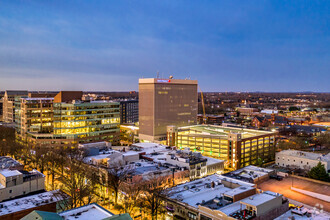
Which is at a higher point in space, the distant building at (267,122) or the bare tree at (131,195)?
the distant building at (267,122)

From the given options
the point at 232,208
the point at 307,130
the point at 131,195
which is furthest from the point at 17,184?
the point at 307,130

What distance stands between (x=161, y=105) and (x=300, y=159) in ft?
222

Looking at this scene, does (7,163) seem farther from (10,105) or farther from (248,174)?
(10,105)

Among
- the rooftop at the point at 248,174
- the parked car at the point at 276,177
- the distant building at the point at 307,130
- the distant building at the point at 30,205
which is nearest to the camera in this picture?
the distant building at the point at 30,205

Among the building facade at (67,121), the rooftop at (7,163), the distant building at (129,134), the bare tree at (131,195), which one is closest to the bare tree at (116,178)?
the bare tree at (131,195)

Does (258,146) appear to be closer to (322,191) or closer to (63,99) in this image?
(322,191)

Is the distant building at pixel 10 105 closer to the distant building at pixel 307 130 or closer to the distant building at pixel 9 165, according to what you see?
the distant building at pixel 9 165

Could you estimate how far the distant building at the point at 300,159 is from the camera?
79062 millimetres

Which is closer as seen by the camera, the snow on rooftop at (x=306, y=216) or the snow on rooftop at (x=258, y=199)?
the snow on rooftop at (x=306, y=216)

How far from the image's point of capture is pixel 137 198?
56.3 metres

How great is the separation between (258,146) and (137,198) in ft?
203

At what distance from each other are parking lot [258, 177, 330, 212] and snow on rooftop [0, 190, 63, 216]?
150 ft

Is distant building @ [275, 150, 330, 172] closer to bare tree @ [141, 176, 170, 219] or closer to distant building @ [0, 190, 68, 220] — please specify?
bare tree @ [141, 176, 170, 219]

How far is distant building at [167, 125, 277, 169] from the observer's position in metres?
92.2
